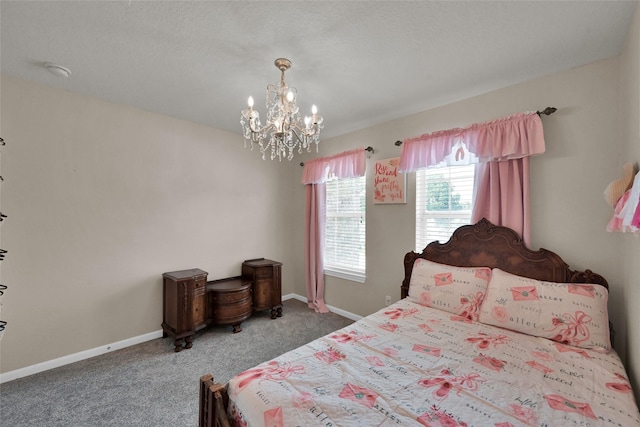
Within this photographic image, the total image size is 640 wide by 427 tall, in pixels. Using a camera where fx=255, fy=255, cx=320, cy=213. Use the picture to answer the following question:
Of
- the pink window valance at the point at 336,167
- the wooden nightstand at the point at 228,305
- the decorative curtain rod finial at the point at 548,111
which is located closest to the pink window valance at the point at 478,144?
the decorative curtain rod finial at the point at 548,111

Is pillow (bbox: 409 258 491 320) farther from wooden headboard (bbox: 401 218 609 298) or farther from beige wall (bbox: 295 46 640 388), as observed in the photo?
beige wall (bbox: 295 46 640 388)

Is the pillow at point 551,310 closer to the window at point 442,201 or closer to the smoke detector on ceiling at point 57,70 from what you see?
the window at point 442,201

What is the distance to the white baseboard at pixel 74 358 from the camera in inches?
82.4

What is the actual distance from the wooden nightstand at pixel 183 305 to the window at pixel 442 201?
2432 millimetres

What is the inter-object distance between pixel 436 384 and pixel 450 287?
44.0 inches

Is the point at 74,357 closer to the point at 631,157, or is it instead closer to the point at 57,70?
the point at 57,70

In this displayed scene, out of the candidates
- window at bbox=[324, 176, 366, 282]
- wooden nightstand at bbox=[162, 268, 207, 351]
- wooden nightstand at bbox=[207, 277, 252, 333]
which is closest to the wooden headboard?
window at bbox=[324, 176, 366, 282]

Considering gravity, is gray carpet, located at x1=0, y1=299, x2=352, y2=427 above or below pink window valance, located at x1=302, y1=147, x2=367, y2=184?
below

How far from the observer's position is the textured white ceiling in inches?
56.6

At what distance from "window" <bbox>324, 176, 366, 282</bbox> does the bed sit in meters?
1.16

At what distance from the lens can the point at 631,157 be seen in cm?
148

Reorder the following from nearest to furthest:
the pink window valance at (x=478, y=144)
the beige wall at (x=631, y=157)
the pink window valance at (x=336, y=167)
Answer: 1. the beige wall at (x=631, y=157)
2. the pink window valance at (x=478, y=144)
3. the pink window valance at (x=336, y=167)

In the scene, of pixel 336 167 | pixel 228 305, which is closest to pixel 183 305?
pixel 228 305

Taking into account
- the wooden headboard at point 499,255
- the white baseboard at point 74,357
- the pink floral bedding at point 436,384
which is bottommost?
the white baseboard at point 74,357
